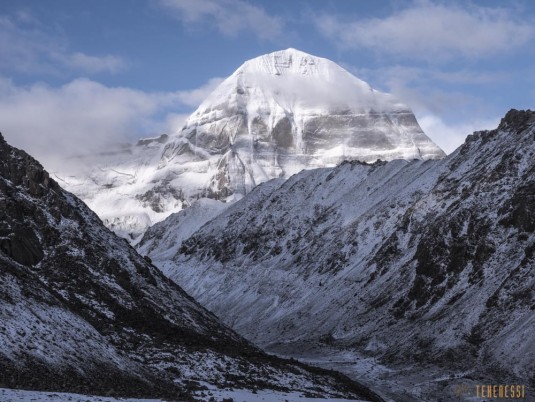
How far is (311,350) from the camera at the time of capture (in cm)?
10262

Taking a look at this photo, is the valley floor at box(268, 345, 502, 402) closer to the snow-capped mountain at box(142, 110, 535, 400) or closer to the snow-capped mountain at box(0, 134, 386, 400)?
the snow-capped mountain at box(142, 110, 535, 400)

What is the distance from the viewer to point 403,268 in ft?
371

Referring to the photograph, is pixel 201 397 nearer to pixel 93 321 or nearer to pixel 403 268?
pixel 93 321

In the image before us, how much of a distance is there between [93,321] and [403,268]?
6314 centimetres

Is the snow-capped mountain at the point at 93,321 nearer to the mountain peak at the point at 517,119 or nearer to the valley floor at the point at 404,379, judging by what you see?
the valley floor at the point at 404,379

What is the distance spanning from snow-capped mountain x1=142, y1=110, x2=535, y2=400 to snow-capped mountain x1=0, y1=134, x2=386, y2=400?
18.7 meters

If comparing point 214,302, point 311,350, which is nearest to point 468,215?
point 311,350

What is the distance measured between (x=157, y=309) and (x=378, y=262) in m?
57.7

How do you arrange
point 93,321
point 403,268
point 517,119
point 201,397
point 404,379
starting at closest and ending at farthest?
point 201,397, point 93,321, point 404,379, point 403,268, point 517,119

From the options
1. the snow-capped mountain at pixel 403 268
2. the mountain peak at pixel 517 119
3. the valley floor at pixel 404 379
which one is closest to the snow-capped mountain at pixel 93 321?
the valley floor at pixel 404 379

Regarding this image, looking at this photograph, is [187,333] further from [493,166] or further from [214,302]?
[214,302]

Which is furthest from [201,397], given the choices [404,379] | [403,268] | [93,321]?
[403,268]

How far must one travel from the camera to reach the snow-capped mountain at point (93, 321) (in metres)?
42.2

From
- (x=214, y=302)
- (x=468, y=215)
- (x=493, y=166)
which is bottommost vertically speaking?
(x=214, y=302)
